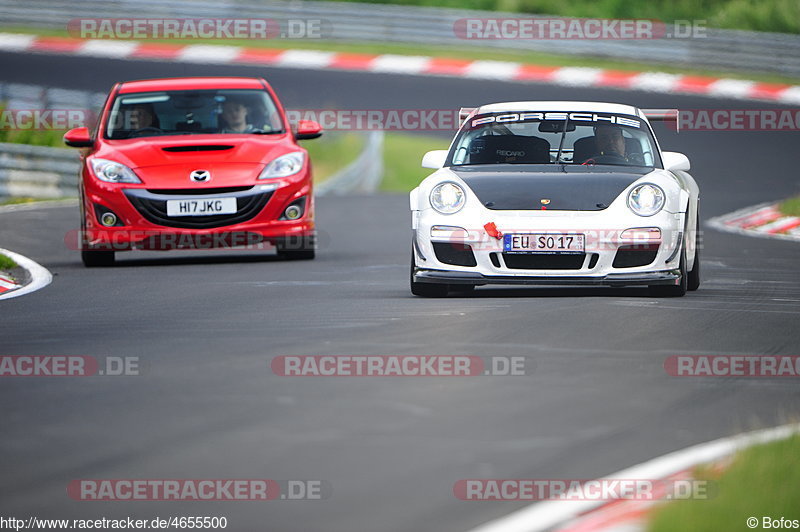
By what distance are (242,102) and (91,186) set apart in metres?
1.73

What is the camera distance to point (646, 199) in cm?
996

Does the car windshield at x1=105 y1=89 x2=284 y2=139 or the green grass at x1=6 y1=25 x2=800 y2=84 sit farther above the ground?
the green grass at x1=6 y1=25 x2=800 y2=84

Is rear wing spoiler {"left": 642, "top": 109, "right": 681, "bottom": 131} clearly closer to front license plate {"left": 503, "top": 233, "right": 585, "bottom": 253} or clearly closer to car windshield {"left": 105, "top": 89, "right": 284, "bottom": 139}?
front license plate {"left": 503, "top": 233, "right": 585, "bottom": 253}

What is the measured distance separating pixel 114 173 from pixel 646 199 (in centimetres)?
490

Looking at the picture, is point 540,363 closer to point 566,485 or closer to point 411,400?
point 411,400

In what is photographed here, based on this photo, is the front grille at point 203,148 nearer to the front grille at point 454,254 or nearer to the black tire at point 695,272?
the front grille at point 454,254

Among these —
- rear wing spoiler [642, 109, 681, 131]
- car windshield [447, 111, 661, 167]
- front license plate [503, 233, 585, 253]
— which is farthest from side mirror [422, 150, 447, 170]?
rear wing spoiler [642, 109, 681, 131]

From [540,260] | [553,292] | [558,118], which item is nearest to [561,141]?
[558,118]

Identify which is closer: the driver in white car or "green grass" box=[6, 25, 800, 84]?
the driver in white car

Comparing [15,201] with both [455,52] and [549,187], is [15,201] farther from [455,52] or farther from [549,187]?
[455,52]

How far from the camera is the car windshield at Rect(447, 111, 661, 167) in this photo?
1070 cm

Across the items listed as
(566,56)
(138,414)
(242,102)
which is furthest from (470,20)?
(138,414)

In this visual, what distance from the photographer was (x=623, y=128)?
10938 millimetres

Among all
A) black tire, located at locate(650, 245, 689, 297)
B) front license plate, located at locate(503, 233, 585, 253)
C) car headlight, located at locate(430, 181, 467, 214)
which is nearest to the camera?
front license plate, located at locate(503, 233, 585, 253)
